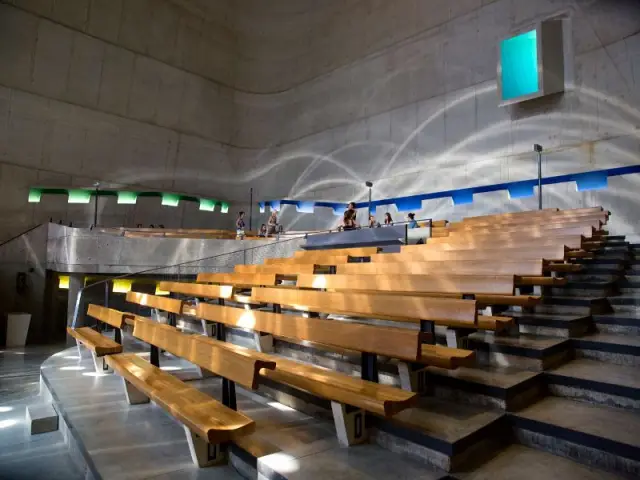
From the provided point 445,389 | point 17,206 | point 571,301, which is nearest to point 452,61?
point 571,301

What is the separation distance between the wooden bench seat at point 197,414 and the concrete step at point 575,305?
267cm

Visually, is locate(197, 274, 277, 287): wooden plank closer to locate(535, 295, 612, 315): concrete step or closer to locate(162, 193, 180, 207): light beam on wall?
locate(535, 295, 612, 315): concrete step

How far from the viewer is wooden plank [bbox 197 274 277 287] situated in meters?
4.93

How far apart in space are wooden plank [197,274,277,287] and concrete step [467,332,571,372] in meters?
2.53

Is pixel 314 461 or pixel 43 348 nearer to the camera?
pixel 314 461

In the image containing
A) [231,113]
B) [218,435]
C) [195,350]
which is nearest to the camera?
[218,435]

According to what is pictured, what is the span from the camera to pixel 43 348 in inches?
A: 386

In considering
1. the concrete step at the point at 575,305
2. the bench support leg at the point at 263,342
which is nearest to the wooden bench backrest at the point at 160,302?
the bench support leg at the point at 263,342

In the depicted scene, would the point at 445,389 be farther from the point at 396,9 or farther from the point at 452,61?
the point at 396,9

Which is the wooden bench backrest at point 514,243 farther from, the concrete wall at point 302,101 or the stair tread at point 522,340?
the concrete wall at point 302,101

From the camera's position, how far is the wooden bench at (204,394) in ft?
6.23

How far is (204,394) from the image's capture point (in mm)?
2363

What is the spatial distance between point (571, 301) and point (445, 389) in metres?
1.71

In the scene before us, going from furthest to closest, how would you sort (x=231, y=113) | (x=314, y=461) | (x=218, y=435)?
(x=231, y=113) → (x=314, y=461) → (x=218, y=435)
